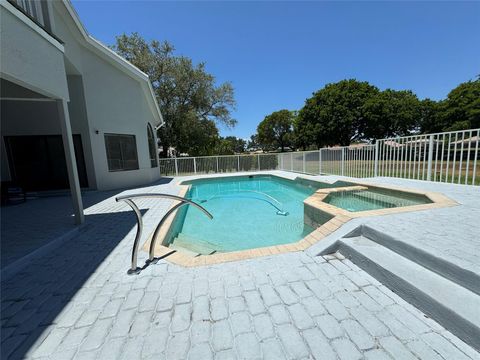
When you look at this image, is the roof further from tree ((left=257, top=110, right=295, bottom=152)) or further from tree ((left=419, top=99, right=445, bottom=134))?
tree ((left=419, top=99, right=445, bottom=134))

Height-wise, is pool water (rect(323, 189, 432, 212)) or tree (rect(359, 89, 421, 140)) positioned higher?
tree (rect(359, 89, 421, 140))

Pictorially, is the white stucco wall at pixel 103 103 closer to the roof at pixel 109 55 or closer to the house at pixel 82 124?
the house at pixel 82 124

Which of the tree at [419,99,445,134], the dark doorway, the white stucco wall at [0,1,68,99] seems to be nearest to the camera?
the white stucco wall at [0,1,68,99]

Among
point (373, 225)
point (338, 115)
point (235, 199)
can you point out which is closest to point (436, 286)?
point (373, 225)

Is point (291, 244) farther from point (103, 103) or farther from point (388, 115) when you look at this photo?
point (388, 115)

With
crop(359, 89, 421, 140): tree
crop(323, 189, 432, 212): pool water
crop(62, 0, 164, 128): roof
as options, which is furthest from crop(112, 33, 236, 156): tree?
crop(359, 89, 421, 140): tree

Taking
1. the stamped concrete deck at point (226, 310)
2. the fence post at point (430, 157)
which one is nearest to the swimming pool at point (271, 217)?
the stamped concrete deck at point (226, 310)

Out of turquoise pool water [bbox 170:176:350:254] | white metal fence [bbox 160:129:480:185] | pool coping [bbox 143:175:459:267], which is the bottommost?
turquoise pool water [bbox 170:176:350:254]

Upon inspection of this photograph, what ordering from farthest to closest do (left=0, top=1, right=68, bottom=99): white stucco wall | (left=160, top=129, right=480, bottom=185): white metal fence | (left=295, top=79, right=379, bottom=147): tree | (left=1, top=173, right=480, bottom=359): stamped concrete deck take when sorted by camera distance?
(left=295, top=79, right=379, bottom=147): tree, (left=160, top=129, right=480, bottom=185): white metal fence, (left=0, top=1, right=68, bottom=99): white stucco wall, (left=1, top=173, right=480, bottom=359): stamped concrete deck

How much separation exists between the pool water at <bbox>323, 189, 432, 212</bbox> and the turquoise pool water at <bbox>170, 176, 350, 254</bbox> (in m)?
1.06

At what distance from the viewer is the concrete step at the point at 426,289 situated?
156cm

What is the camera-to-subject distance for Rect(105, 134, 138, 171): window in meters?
8.87

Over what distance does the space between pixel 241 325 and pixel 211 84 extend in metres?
20.2

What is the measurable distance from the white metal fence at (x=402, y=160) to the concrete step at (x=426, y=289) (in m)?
5.30
